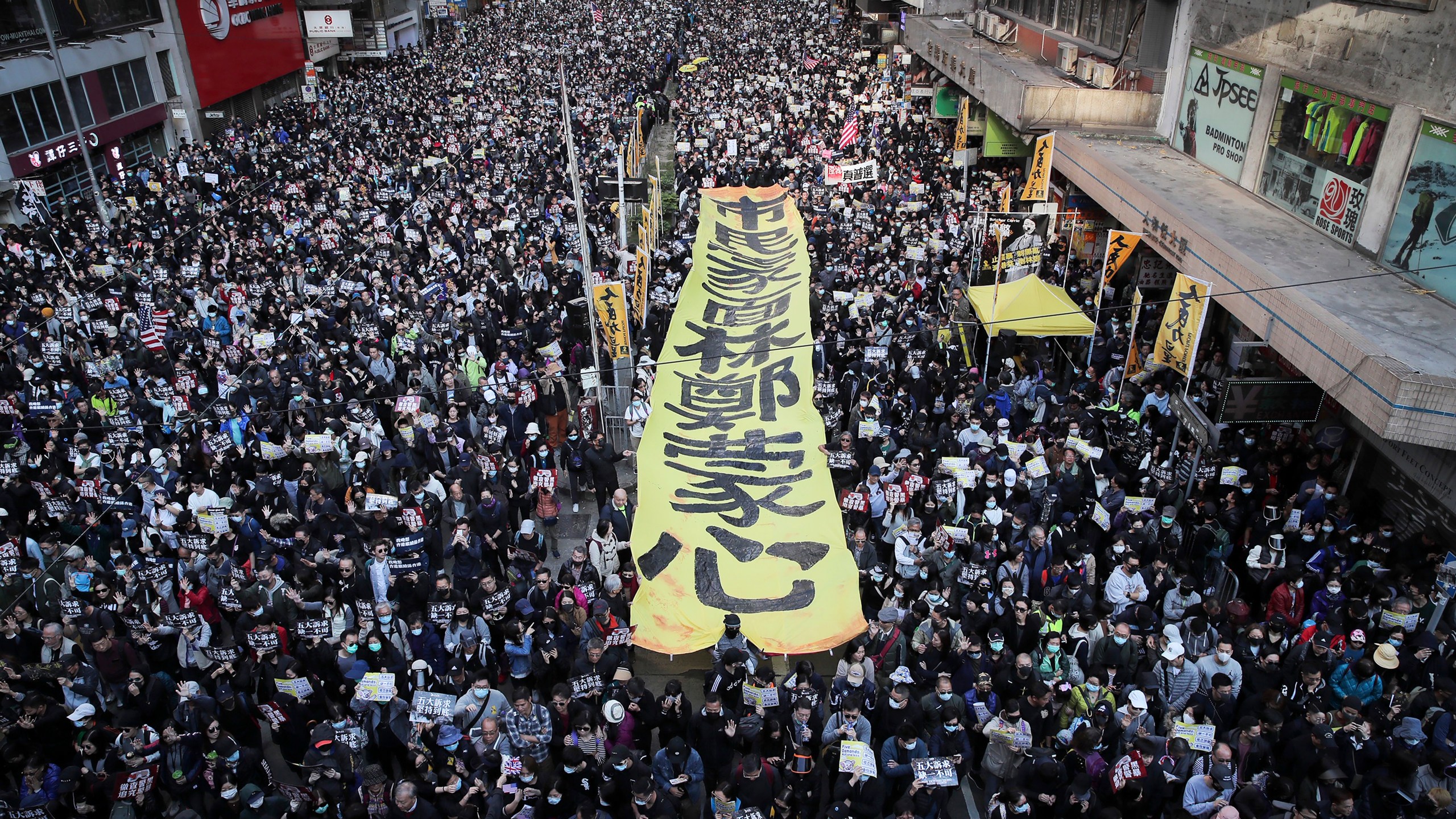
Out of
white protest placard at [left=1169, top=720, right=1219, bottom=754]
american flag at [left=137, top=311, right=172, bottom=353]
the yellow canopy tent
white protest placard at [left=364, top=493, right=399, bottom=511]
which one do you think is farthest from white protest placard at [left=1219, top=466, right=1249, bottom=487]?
american flag at [left=137, top=311, right=172, bottom=353]

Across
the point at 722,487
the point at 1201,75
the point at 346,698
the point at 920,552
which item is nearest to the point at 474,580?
the point at 346,698

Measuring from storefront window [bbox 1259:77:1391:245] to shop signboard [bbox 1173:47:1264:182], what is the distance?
829 millimetres

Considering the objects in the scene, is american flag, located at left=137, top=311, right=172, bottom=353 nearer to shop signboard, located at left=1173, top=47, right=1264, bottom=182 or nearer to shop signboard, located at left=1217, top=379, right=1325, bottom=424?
shop signboard, located at left=1217, top=379, right=1325, bottom=424

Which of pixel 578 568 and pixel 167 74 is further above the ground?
pixel 167 74

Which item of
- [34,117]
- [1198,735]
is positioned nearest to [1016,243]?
[1198,735]

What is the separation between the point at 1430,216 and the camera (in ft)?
35.3

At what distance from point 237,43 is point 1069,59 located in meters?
28.8

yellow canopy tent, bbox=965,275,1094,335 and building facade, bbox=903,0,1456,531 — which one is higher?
building facade, bbox=903,0,1456,531

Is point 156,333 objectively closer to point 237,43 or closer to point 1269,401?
point 1269,401

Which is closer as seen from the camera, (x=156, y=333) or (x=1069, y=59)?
(x=156, y=333)

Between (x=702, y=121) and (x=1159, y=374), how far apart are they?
740 inches

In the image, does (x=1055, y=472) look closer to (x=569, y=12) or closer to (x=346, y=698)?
(x=346, y=698)

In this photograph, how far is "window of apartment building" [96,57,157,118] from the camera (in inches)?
1040

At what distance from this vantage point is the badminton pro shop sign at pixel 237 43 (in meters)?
31.1
